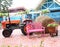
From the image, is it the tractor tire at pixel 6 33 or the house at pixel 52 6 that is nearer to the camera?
the tractor tire at pixel 6 33

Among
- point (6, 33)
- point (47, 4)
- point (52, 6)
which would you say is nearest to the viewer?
point (6, 33)

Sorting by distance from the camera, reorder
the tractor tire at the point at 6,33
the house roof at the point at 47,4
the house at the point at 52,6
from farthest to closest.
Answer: the house roof at the point at 47,4
the house at the point at 52,6
the tractor tire at the point at 6,33

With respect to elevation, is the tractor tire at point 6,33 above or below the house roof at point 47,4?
below

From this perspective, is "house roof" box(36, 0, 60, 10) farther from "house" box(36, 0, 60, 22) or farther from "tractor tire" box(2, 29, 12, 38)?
"tractor tire" box(2, 29, 12, 38)

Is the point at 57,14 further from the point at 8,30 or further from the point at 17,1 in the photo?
the point at 8,30

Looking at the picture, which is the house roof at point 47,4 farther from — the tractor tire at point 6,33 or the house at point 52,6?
the tractor tire at point 6,33

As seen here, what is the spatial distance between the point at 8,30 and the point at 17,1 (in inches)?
507

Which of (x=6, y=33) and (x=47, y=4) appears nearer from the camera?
(x=6, y=33)

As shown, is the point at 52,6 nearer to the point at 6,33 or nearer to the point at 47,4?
the point at 47,4

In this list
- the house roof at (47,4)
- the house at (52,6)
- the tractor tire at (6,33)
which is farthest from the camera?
the house roof at (47,4)

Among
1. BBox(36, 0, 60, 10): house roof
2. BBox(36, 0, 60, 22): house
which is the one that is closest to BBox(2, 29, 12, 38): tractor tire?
BBox(36, 0, 60, 22): house

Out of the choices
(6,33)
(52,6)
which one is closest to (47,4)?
(52,6)

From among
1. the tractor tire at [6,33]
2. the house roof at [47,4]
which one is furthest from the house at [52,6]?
the tractor tire at [6,33]

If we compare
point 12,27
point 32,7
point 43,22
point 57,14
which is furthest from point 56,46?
point 32,7
